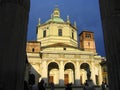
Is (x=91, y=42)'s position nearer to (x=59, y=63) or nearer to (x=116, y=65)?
(x=59, y=63)

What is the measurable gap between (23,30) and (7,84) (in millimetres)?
1018

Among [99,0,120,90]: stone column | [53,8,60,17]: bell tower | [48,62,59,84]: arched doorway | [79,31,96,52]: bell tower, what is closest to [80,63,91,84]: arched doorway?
[48,62,59,84]: arched doorway

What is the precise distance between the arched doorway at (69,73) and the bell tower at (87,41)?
8458mm

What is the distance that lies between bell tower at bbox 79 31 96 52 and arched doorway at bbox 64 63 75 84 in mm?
8458

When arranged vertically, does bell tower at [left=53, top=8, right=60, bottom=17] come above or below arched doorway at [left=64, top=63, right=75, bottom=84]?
above

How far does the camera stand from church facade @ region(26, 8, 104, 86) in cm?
3603

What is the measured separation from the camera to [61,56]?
3672cm

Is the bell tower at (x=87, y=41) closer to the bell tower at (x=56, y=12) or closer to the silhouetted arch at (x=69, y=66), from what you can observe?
the silhouetted arch at (x=69, y=66)

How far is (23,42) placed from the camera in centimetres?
352

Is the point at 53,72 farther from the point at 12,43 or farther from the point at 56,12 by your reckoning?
the point at 12,43

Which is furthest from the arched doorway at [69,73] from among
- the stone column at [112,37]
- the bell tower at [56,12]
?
the stone column at [112,37]

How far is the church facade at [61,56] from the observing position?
36031 mm

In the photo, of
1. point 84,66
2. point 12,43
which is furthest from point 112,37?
point 84,66

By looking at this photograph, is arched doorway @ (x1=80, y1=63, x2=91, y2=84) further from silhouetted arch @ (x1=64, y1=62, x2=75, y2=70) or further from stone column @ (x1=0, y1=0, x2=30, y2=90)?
stone column @ (x1=0, y1=0, x2=30, y2=90)
